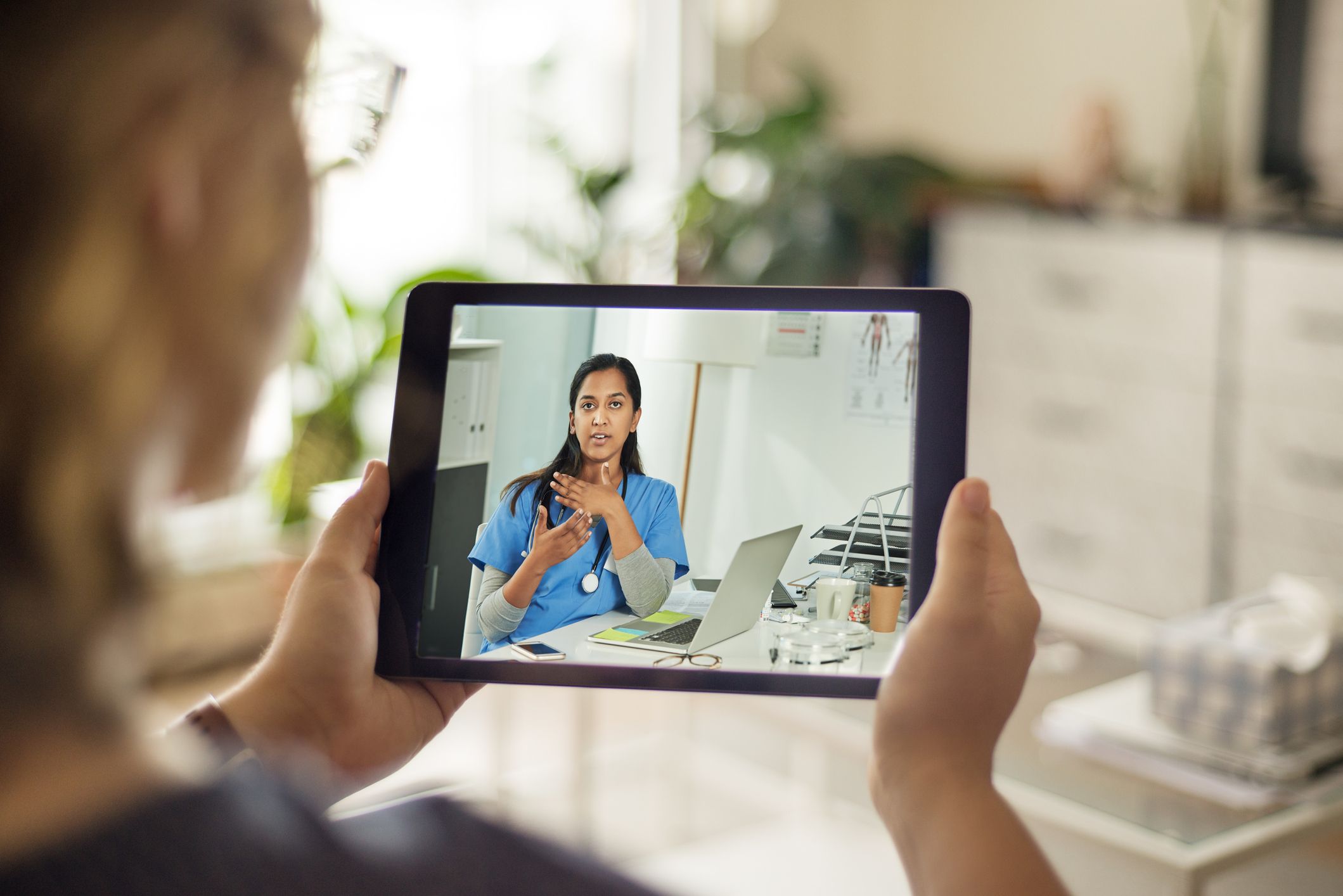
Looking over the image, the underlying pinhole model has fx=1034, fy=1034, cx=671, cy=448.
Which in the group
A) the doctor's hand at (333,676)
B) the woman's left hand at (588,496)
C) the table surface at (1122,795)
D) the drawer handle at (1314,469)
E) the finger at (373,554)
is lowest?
the table surface at (1122,795)

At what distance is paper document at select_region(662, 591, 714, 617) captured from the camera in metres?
0.76

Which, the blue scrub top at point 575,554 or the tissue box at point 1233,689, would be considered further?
the tissue box at point 1233,689

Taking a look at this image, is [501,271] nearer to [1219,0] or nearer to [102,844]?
[1219,0]

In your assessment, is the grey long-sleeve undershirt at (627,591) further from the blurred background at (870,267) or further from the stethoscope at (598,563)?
the blurred background at (870,267)

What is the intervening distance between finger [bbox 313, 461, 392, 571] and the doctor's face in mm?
162

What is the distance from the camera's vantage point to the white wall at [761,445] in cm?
76

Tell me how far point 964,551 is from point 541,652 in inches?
12.5

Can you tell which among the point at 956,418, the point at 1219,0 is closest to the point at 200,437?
the point at 956,418

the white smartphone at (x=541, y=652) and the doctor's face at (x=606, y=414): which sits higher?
the doctor's face at (x=606, y=414)

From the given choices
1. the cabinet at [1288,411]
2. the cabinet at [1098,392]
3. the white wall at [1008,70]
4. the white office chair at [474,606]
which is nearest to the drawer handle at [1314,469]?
the cabinet at [1288,411]

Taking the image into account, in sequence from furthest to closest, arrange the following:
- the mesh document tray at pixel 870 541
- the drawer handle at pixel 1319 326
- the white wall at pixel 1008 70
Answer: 1. the white wall at pixel 1008 70
2. the drawer handle at pixel 1319 326
3. the mesh document tray at pixel 870 541

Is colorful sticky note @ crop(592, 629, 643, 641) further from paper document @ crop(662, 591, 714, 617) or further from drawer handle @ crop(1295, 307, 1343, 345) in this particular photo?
drawer handle @ crop(1295, 307, 1343, 345)

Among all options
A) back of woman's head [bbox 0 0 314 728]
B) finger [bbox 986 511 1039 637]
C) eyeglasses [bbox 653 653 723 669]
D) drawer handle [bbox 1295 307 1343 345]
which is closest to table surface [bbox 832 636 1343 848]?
finger [bbox 986 511 1039 637]

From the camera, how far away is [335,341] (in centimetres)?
261
